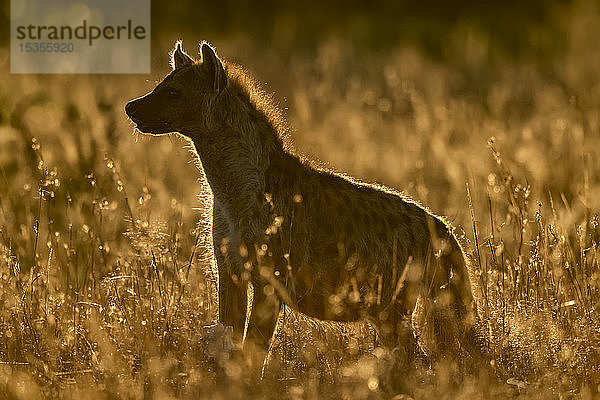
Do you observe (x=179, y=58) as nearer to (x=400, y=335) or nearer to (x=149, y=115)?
(x=149, y=115)

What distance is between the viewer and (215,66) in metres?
5.81

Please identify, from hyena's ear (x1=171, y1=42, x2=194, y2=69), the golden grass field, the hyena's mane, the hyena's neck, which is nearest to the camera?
the golden grass field

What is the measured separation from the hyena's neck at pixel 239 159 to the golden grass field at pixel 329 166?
33cm

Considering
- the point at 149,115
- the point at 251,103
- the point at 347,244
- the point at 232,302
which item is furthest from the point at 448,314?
the point at 149,115

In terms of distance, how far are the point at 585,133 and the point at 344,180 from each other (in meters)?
6.83

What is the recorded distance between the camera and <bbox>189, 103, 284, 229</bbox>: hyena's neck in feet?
18.8

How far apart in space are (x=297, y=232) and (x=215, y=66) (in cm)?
94

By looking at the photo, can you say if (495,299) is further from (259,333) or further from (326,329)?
(259,333)

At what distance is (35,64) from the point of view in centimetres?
1437

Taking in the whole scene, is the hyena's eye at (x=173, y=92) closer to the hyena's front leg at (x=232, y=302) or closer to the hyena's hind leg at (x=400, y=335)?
the hyena's front leg at (x=232, y=302)
